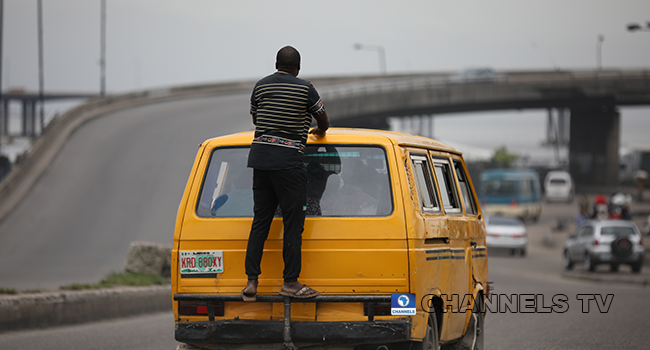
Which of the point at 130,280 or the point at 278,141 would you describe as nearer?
the point at 278,141

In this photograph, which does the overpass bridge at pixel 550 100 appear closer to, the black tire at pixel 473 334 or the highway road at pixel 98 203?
the highway road at pixel 98 203

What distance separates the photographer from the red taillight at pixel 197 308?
17.3 feet

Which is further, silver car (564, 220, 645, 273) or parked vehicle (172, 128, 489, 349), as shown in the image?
silver car (564, 220, 645, 273)

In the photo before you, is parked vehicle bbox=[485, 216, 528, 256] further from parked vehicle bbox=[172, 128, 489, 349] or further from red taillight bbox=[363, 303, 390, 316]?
red taillight bbox=[363, 303, 390, 316]

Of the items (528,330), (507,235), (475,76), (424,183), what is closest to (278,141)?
(424,183)

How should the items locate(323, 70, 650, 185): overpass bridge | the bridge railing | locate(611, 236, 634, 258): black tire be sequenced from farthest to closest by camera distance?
1. locate(323, 70, 650, 185): overpass bridge
2. the bridge railing
3. locate(611, 236, 634, 258): black tire

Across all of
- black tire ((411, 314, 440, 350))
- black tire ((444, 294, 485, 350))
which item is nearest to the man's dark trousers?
black tire ((411, 314, 440, 350))

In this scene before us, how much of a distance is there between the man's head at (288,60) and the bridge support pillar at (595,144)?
65727 millimetres

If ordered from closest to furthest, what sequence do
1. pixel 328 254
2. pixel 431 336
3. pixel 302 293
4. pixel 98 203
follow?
pixel 302 293, pixel 328 254, pixel 431 336, pixel 98 203

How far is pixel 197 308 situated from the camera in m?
5.30

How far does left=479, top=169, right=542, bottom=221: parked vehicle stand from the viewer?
151ft

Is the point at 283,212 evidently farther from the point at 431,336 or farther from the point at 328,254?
the point at 431,336

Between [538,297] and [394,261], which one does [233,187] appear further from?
[538,297]

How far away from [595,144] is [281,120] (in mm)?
67562
